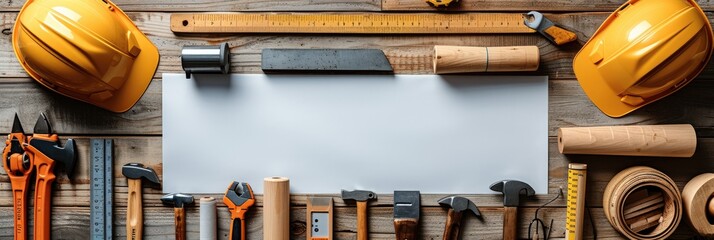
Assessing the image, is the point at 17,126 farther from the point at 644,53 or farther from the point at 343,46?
the point at 644,53

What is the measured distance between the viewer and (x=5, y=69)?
4.41 feet

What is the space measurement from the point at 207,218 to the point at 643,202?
1.07 meters

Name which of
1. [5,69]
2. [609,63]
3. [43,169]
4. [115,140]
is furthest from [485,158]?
[5,69]

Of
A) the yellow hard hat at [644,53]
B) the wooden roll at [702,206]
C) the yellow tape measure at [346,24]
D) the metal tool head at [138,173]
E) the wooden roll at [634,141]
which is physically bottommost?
the wooden roll at [702,206]

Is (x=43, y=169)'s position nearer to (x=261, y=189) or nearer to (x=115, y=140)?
(x=115, y=140)

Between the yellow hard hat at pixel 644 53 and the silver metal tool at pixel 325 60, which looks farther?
the silver metal tool at pixel 325 60

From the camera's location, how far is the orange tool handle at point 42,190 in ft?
4.31

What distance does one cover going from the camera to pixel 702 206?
1.28 meters

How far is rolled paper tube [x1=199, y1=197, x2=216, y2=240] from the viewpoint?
4.29ft

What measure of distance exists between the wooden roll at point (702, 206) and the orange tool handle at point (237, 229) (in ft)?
3.56

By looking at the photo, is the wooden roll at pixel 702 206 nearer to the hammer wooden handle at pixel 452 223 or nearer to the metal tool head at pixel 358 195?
the hammer wooden handle at pixel 452 223

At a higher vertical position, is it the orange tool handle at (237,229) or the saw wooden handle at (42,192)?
the saw wooden handle at (42,192)

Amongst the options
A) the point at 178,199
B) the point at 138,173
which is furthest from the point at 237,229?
the point at 138,173

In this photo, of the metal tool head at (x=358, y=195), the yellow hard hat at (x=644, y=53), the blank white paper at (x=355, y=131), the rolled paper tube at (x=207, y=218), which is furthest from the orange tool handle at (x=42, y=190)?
the yellow hard hat at (x=644, y=53)
